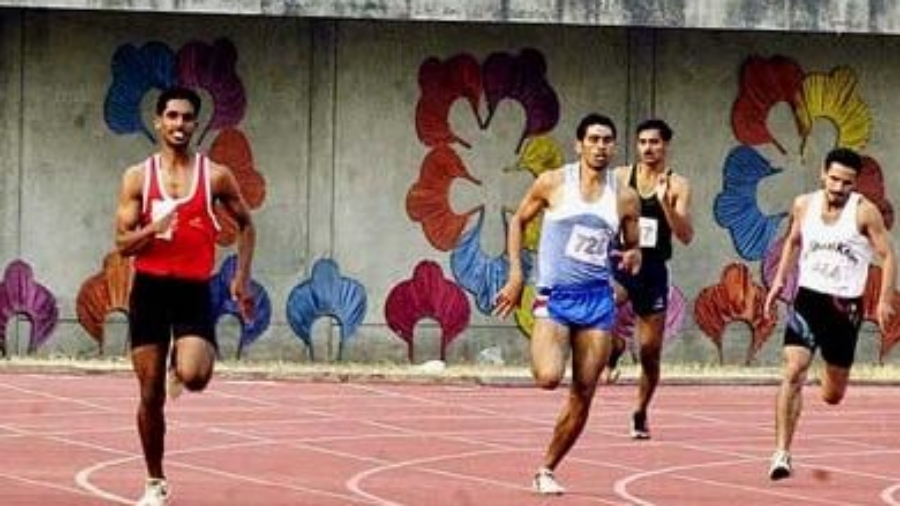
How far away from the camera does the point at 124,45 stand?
24.2 m

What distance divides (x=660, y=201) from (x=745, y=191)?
7.62 m

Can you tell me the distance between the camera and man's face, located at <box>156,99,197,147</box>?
12.9 meters

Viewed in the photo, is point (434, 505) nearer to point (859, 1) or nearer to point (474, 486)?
point (474, 486)

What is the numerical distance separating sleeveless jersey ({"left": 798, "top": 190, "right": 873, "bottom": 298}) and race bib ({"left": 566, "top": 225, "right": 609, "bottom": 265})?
1.40 metres

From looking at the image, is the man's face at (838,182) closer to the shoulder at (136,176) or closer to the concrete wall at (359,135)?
the shoulder at (136,176)

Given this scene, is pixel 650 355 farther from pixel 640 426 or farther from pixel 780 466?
pixel 780 466

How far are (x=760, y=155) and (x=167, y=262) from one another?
1304 centimetres

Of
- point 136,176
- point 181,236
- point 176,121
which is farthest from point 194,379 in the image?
point 176,121

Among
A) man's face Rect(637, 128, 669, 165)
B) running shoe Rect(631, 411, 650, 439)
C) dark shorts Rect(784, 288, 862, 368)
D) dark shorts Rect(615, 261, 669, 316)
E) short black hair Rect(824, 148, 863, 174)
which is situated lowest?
running shoe Rect(631, 411, 650, 439)

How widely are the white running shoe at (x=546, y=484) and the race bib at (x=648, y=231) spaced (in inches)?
146

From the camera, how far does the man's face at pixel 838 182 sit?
1512 centimetres

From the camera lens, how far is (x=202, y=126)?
24.4 metres

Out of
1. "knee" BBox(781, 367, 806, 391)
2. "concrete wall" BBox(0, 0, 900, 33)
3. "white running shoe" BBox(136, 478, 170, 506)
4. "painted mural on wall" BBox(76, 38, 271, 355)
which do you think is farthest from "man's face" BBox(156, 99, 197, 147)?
"painted mural on wall" BBox(76, 38, 271, 355)

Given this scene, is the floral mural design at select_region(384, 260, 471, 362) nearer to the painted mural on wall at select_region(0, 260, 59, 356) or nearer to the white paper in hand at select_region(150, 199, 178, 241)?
the painted mural on wall at select_region(0, 260, 59, 356)
